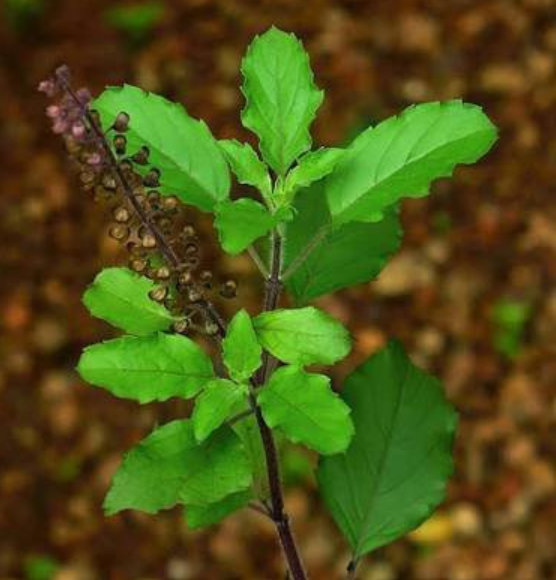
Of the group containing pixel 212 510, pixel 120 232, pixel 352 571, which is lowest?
pixel 352 571

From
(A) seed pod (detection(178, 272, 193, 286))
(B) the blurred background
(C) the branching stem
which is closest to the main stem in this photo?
(C) the branching stem

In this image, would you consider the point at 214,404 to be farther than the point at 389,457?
No

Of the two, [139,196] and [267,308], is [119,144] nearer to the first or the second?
[139,196]

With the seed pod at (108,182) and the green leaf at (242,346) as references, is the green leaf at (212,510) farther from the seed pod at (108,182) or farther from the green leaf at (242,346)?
the seed pod at (108,182)

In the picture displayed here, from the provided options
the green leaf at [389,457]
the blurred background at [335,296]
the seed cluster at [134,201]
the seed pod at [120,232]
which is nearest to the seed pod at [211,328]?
the seed cluster at [134,201]

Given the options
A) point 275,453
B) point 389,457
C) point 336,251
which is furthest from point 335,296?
point 275,453

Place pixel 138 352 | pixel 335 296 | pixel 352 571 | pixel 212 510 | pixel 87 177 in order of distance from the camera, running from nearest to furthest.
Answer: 1. pixel 87 177
2. pixel 138 352
3. pixel 212 510
4. pixel 352 571
5. pixel 335 296

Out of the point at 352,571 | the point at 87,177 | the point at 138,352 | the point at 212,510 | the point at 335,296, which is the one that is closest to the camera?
the point at 87,177

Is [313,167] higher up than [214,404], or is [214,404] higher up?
[313,167]
